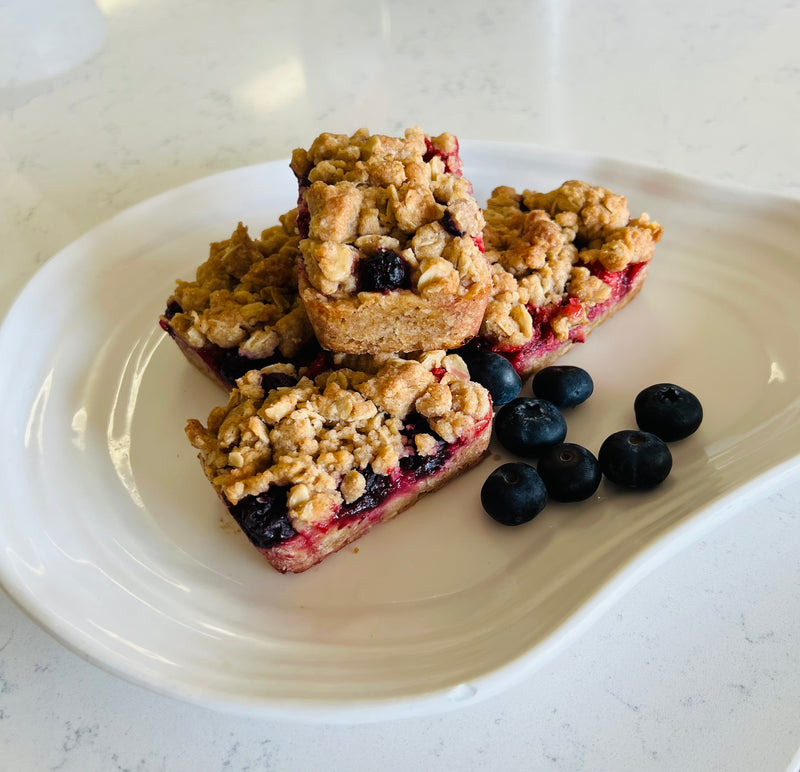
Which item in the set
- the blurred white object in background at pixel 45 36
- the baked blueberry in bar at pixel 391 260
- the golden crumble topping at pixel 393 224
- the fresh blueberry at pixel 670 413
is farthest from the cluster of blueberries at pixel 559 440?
the blurred white object in background at pixel 45 36

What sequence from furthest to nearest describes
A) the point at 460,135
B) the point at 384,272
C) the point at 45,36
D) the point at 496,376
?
the point at 45,36
the point at 460,135
the point at 496,376
the point at 384,272

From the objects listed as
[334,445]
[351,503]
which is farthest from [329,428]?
[351,503]

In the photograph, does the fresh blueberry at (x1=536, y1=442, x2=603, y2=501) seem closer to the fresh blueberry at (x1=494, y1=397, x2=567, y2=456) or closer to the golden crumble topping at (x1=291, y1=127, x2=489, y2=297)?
the fresh blueberry at (x1=494, y1=397, x2=567, y2=456)

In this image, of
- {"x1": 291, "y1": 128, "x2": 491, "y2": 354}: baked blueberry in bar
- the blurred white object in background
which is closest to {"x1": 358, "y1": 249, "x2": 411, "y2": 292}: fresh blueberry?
{"x1": 291, "y1": 128, "x2": 491, "y2": 354}: baked blueberry in bar

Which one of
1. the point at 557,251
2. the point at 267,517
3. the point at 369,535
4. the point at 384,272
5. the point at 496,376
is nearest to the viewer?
the point at 267,517

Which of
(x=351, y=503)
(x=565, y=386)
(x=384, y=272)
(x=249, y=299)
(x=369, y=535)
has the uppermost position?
(x=384, y=272)

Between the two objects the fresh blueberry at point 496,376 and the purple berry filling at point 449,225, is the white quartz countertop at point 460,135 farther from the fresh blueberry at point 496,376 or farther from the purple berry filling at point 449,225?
the purple berry filling at point 449,225

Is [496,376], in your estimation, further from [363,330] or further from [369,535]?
[369,535]
